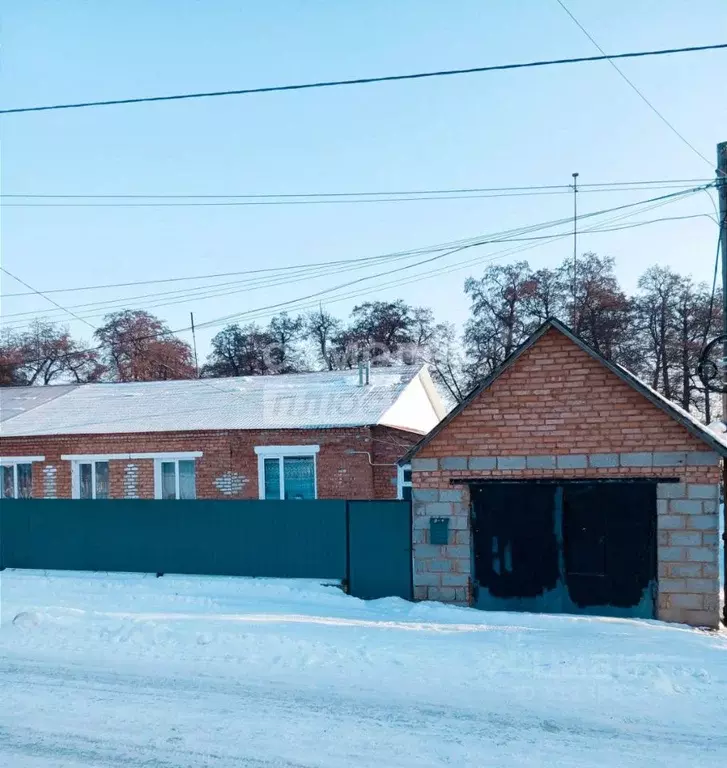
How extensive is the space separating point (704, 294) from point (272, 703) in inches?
A: 1410

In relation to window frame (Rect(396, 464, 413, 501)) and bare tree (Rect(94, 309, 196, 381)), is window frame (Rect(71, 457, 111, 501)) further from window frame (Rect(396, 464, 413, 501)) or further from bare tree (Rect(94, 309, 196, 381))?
bare tree (Rect(94, 309, 196, 381))

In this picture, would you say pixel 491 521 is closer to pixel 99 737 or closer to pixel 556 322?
pixel 556 322

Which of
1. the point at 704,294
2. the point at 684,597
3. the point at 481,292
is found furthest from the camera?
the point at 481,292

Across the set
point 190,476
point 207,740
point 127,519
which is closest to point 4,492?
point 190,476

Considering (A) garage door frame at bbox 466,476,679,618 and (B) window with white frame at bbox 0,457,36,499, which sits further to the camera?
(B) window with white frame at bbox 0,457,36,499

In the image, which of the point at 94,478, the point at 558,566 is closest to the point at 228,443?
the point at 94,478

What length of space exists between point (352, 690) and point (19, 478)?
17.5 meters

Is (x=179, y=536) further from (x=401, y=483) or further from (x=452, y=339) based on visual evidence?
(x=452, y=339)

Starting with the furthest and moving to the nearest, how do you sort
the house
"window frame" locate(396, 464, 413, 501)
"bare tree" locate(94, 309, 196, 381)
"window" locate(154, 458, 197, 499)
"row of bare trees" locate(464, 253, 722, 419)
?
"bare tree" locate(94, 309, 196, 381) → "row of bare trees" locate(464, 253, 722, 419) → "window" locate(154, 458, 197, 499) → the house → "window frame" locate(396, 464, 413, 501)

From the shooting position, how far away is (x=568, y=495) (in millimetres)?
12844

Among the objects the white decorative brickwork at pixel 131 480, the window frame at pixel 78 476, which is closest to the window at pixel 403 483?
the white decorative brickwork at pixel 131 480

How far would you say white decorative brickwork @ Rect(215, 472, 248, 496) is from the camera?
20.6 metres

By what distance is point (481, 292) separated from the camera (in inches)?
1731

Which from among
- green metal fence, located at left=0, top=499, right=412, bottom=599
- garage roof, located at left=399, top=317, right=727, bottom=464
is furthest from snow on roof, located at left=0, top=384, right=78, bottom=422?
garage roof, located at left=399, top=317, right=727, bottom=464
